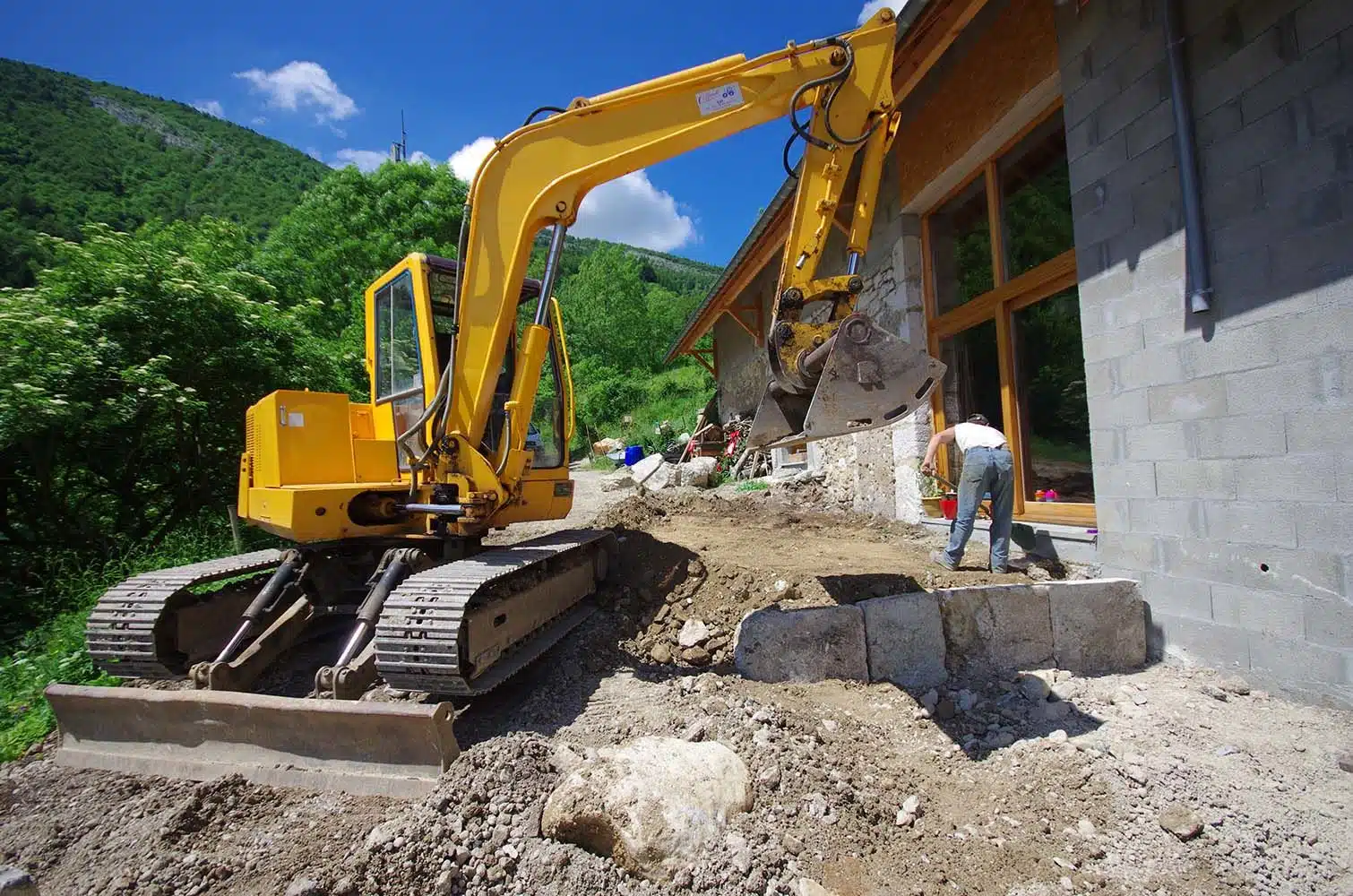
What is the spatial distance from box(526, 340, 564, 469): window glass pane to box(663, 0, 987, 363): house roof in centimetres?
228

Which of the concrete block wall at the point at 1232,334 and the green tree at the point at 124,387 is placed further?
the green tree at the point at 124,387

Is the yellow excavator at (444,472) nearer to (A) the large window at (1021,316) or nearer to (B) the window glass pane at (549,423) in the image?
(B) the window glass pane at (549,423)

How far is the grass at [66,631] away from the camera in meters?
3.77

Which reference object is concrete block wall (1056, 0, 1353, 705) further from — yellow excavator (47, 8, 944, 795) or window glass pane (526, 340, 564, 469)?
window glass pane (526, 340, 564, 469)

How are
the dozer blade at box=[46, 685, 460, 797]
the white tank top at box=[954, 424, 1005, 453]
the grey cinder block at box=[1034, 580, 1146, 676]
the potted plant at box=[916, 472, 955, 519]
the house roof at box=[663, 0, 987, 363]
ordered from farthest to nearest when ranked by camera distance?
the potted plant at box=[916, 472, 955, 519] → the white tank top at box=[954, 424, 1005, 453] → the house roof at box=[663, 0, 987, 363] → the grey cinder block at box=[1034, 580, 1146, 676] → the dozer blade at box=[46, 685, 460, 797]

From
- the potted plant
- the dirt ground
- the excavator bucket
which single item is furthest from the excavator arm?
the potted plant

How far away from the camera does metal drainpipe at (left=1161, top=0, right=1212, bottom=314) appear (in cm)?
331

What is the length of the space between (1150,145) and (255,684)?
5936mm

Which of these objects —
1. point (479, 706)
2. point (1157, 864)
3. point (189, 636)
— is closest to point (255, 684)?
point (189, 636)

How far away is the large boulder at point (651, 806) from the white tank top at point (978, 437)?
316 centimetres

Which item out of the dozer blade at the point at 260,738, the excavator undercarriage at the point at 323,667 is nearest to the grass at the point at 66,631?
the excavator undercarriage at the point at 323,667

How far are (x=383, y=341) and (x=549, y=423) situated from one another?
124 cm

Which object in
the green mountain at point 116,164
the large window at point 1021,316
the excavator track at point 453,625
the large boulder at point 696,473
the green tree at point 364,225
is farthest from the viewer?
the green mountain at point 116,164

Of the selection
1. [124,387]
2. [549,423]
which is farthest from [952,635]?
[124,387]
